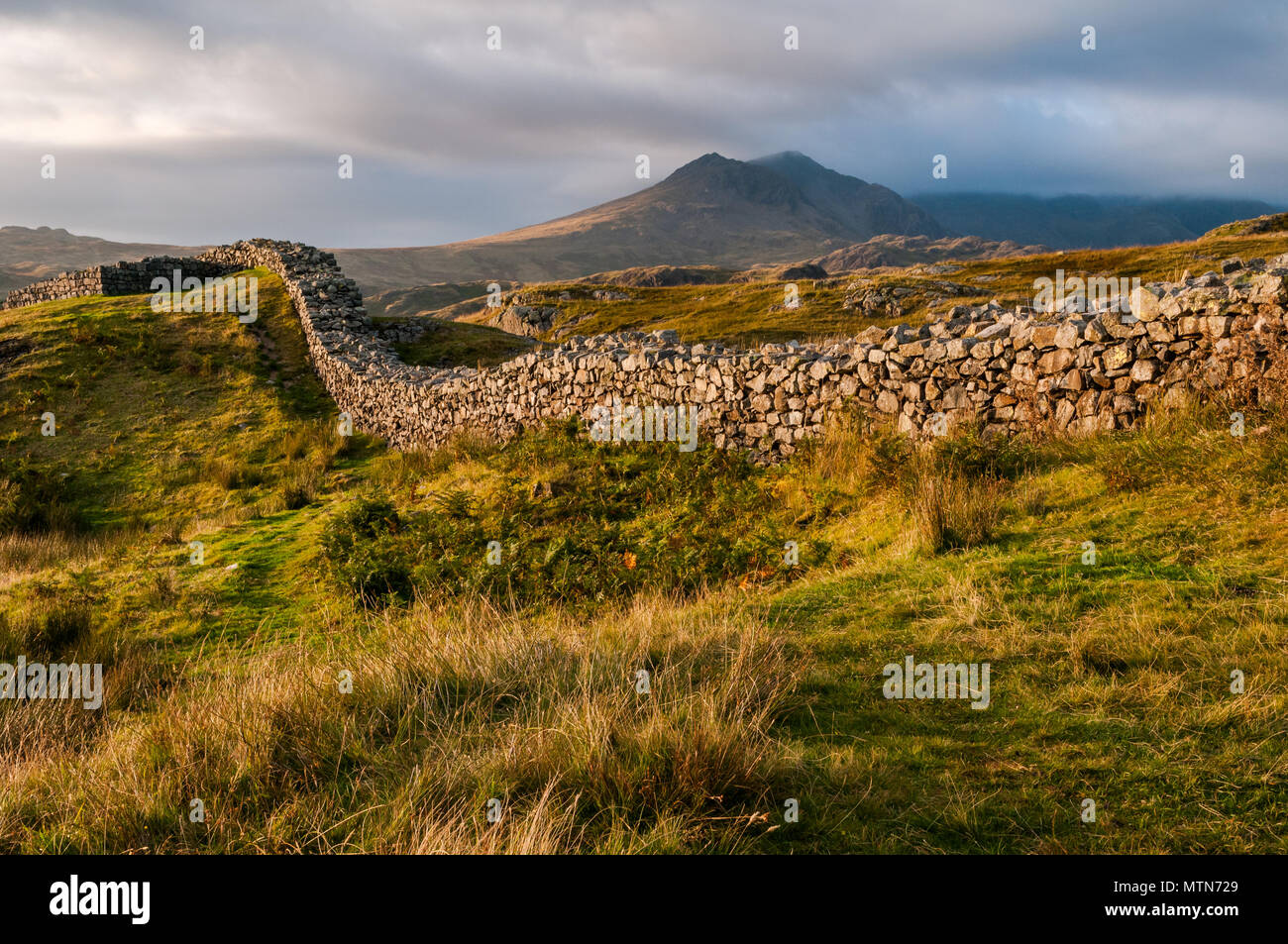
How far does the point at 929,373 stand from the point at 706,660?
5543mm

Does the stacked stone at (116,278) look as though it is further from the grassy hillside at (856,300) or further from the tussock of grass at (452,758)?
the tussock of grass at (452,758)

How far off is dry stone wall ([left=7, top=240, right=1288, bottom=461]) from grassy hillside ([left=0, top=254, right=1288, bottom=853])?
63 cm

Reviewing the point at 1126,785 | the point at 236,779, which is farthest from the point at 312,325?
the point at 1126,785

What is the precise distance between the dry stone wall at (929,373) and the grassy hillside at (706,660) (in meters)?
0.63

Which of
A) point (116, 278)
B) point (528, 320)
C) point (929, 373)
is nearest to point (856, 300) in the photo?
point (528, 320)

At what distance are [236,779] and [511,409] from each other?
11218 mm

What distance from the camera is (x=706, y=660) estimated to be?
13.5ft

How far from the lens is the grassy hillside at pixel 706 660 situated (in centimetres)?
282

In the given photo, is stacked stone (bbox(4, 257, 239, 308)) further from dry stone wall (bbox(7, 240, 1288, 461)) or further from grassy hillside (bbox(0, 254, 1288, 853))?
grassy hillside (bbox(0, 254, 1288, 853))

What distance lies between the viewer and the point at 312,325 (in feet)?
73.5

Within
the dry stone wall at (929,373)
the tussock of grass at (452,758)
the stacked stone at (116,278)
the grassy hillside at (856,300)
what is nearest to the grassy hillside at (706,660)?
the tussock of grass at (452,758)

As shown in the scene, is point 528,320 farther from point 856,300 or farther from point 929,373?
point 929,373
